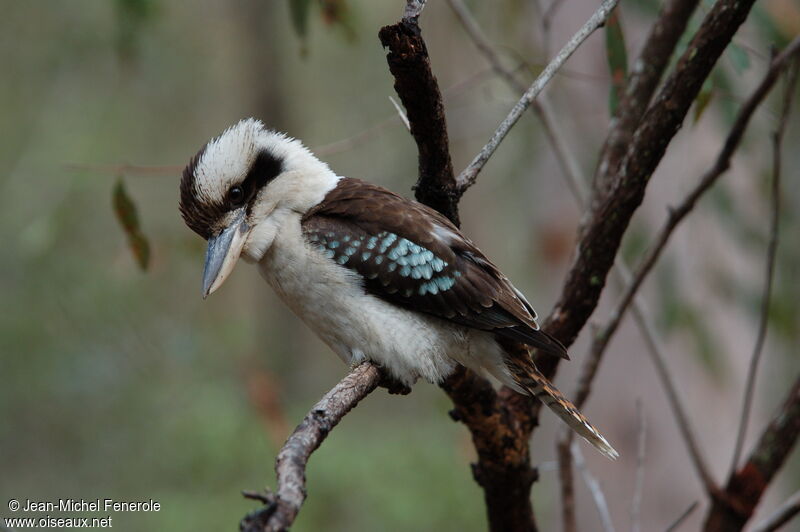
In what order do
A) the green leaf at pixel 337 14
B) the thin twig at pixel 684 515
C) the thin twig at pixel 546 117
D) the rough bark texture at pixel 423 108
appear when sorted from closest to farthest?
1. the rough bark texture at pixel 423 108
2. the thin twig at pixel 684 515
3. the thin twig at pixel 546 117
4. the green leaf at pixel 337 14

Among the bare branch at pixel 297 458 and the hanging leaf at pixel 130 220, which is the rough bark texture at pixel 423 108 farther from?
the hanging leaf at pixel 130 220

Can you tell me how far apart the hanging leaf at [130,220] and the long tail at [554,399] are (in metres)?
0.94

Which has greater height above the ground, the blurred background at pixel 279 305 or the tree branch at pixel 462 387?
the blurred background at pixel 279 305

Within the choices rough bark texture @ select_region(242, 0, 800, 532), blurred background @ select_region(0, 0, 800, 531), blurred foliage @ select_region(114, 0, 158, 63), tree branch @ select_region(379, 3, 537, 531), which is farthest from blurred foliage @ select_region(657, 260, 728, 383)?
blurred foliage @ select_region(114, 0, 158, 63)

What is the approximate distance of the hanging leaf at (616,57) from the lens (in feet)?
6.64

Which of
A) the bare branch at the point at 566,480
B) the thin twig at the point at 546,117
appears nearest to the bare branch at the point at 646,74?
the thin twig at the point at 546,117

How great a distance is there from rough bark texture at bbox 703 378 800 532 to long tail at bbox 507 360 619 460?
433 mm

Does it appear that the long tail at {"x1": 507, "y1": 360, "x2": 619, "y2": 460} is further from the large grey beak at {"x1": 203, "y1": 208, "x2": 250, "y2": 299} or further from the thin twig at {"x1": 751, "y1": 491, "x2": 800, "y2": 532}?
the large grey beak at {"x1": 203, "y1": 208, "x2": 250, "y2": 299}

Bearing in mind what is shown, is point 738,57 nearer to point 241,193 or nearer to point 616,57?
point 616,57

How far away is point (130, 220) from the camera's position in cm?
212

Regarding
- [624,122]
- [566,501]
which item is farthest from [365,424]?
[624,122]

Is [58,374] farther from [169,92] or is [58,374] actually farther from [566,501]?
[566,501]

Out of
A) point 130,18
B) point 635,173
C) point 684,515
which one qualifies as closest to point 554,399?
point 684,515

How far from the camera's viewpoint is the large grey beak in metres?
1.70
